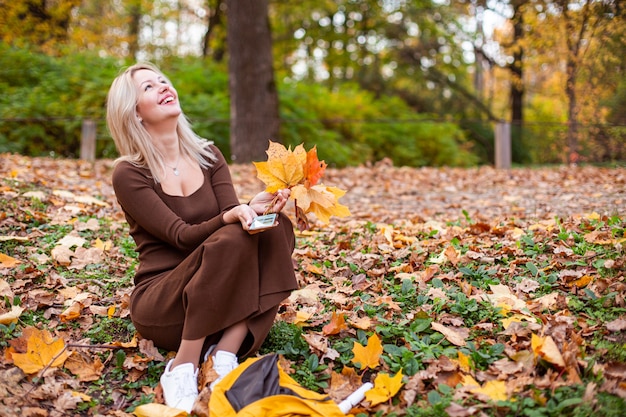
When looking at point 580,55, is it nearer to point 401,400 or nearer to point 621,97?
point 621,97

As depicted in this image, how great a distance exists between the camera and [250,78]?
26.1 ft

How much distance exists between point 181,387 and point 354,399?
712 millimetres

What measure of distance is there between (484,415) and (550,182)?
4.96 meters

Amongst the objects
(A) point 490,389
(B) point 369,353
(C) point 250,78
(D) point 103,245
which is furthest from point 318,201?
(C) point 250,78

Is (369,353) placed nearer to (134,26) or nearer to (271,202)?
(271,202)

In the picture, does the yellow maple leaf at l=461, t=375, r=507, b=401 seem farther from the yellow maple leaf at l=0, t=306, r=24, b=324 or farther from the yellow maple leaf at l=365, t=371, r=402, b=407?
the yellow maple leaf at l=0, t=306, r=24, b=324

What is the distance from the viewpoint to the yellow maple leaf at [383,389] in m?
2.27

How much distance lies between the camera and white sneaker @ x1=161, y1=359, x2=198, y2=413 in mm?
2295

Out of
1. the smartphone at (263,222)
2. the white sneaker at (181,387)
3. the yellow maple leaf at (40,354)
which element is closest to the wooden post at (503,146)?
the smartphone at (263,222)

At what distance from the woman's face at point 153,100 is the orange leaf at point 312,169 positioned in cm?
81

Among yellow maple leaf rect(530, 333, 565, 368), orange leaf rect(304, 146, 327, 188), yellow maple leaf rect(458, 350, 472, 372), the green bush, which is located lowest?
yellow maple leaf rect(458, 350, 472, 372)

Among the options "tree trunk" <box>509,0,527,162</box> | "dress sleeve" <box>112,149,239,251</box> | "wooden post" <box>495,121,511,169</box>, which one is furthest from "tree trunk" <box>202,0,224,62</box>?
"dress sleeve" <box>112,149,239,251</box>

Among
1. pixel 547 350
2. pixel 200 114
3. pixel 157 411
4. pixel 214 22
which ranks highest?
pixel 214 22

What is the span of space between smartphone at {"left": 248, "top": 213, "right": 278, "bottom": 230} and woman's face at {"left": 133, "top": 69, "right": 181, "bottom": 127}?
2.74 feet
